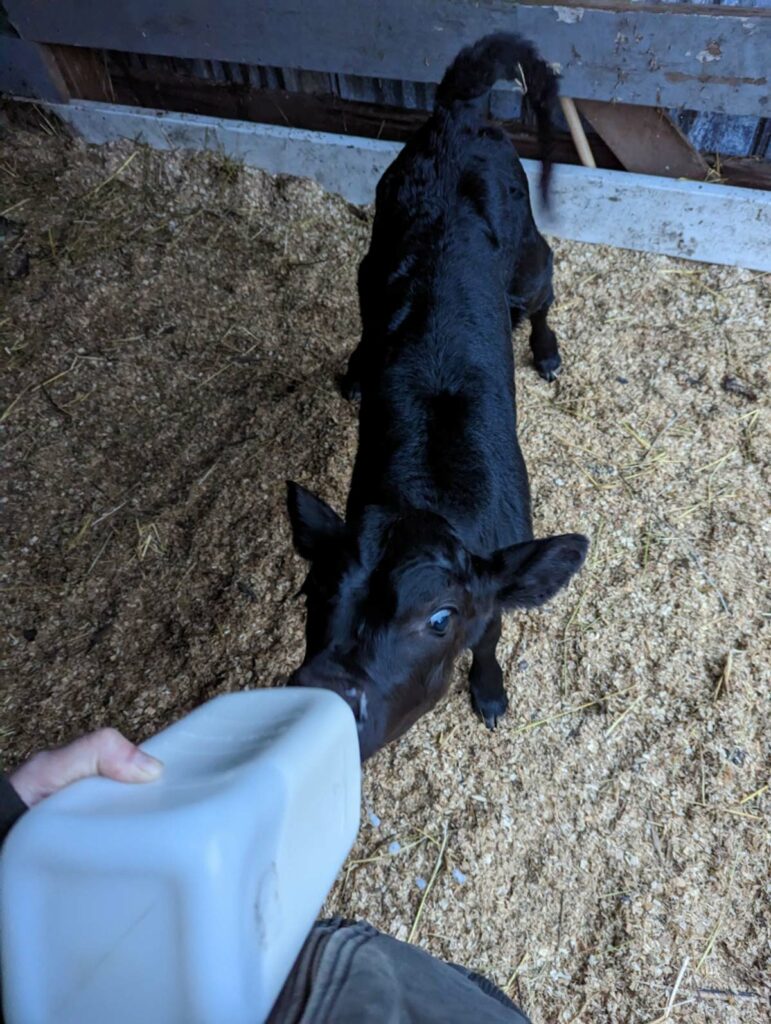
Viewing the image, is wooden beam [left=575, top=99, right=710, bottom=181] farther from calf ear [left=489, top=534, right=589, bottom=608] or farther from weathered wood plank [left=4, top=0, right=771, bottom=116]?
calf ear [left=489, top=534, right=589, bottom=608]

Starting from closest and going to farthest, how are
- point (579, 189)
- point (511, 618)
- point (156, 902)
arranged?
1. point (156, 902)
2. point (511, 618)
3. point (579, 189)

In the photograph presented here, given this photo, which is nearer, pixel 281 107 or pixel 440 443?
pixel 440 443

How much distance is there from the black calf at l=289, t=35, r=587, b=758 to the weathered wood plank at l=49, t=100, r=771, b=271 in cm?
82

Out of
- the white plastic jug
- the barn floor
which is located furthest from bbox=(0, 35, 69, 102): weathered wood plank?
the white plastic jug

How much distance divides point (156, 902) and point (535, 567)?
1653 mm

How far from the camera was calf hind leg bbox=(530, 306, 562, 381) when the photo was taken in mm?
4301

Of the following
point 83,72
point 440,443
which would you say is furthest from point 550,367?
point 83,72

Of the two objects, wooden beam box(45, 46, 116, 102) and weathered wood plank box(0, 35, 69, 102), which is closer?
weathered wood plank box(0, 35, 69, 102)

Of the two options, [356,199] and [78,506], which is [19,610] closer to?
[78,506]

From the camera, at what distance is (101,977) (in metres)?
1.17

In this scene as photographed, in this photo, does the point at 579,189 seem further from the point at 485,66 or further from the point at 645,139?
the point at 485,66

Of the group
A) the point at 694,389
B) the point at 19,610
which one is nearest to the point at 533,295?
the point at 694,389

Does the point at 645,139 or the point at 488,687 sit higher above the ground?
the point at 645,139

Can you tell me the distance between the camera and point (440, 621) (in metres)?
2.31
